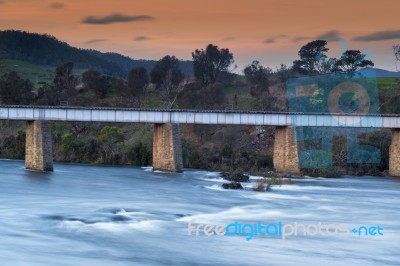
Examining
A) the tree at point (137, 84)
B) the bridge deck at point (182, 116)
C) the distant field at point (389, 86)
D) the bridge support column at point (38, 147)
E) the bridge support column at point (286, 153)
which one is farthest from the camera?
the tree at point (137, 84)

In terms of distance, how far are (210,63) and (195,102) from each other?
32.2m

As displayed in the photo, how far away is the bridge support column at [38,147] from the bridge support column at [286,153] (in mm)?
22661

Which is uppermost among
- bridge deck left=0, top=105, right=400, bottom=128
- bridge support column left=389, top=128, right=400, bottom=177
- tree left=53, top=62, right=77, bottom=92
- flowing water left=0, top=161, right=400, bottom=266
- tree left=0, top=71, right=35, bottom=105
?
tree left=53, top=62, right=77, bottom=92

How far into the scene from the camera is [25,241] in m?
42.1

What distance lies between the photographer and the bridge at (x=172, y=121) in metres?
82.3

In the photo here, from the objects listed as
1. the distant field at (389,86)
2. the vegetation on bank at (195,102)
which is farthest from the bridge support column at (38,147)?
the distant field at (389,86)

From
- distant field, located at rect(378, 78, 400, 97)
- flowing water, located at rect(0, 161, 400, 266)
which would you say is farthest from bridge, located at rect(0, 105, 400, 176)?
distant field, located at rect(378, 78, 400, 97)

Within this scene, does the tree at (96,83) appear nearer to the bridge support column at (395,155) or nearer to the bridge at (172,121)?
the bridge at (172,121)

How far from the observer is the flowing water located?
1551 inches

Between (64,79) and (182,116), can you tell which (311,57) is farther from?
(182,116)

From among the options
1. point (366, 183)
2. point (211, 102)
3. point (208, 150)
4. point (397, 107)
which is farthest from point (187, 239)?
point (211, 102)

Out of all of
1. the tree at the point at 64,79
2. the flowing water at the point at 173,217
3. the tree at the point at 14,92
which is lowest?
the flowing water at the point at 173,217

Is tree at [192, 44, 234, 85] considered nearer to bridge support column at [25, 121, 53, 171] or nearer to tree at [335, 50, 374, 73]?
tree at [335, 50, 374, 73]

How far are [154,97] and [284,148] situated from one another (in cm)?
6687
